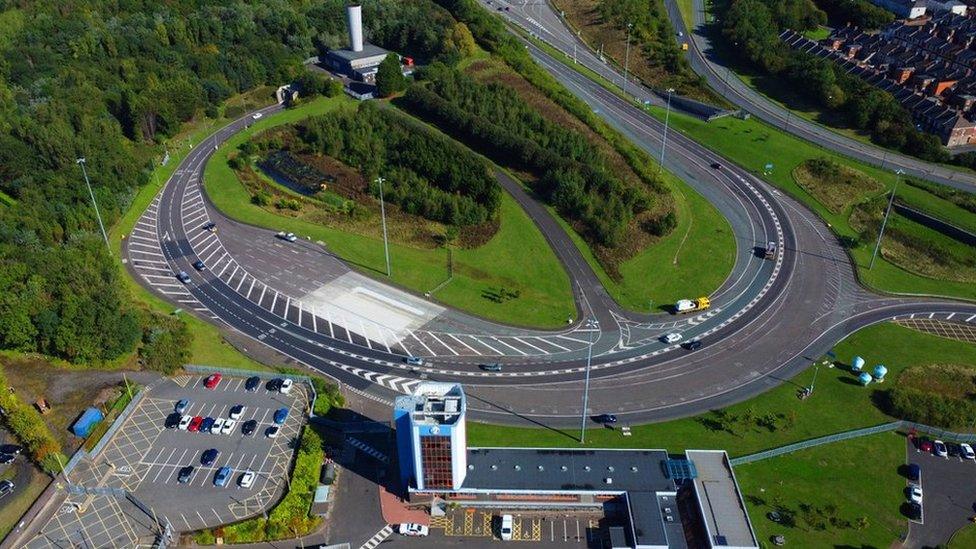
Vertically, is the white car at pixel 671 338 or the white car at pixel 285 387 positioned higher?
the white car at pixel 671 338

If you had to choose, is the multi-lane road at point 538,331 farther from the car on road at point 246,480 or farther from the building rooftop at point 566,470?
the car on road at point 246,480

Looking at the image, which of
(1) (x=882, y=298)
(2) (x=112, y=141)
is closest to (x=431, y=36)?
(2) (x=112, y=141)

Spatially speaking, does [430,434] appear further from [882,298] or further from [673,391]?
[882,298]

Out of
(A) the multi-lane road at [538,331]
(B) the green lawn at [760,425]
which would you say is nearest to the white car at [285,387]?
(A) the multi-lane road at [538,331]

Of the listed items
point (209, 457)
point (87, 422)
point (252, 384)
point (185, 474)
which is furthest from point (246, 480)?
point (87, 422)

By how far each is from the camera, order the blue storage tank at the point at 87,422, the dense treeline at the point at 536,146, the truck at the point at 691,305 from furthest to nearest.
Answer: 1. the dense treeline at the point at 536,146
2. the truck at the point at 691,305
3. the blue storage tank at the point at 87,422

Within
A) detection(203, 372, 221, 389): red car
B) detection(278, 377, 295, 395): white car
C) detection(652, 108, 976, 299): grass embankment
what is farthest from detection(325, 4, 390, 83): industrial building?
detection(278, 377, 295, 395): white car

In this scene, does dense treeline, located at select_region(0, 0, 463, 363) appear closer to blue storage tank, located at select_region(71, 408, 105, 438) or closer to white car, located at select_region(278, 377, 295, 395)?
blue storage tank, located at select_region(71, 408, 105, 438)
